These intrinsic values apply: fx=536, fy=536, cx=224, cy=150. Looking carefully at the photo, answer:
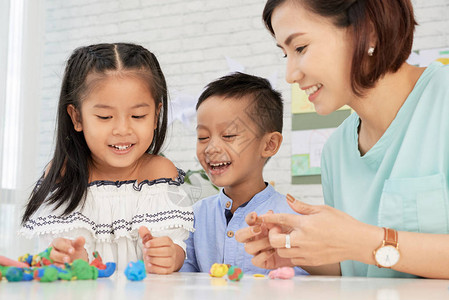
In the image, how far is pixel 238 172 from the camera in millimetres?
1602

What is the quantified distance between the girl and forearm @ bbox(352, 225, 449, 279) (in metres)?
0.45

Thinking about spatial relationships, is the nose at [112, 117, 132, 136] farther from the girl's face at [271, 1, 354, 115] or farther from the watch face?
the watch face

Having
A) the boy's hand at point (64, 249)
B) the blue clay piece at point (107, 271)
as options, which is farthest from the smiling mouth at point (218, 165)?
the blue clay piece at point (107, 271)

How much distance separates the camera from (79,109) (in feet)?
4.50

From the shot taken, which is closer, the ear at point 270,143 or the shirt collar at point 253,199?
the shirt collar at point 253,199

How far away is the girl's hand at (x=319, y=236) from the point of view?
90 cm

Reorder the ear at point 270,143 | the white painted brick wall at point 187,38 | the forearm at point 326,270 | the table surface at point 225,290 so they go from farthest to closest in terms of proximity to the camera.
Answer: the white painted brick wall at point 187,38
the ear at point 270,143
the forearm at point 326,270
the table surface at point 225,290

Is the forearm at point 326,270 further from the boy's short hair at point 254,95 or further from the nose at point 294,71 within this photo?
the boy's short hair at point 254,95

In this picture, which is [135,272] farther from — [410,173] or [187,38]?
[187,38]

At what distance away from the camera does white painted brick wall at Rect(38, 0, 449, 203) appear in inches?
146

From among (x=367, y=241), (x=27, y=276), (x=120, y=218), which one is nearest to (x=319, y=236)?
(x=367, y=241)

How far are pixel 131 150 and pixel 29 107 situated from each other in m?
3.16

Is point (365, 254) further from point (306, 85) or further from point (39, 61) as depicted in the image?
point (39, 61)

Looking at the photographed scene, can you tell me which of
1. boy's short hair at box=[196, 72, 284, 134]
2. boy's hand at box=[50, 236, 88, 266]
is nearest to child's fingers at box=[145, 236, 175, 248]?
boy's hand at box=[50, 236, 88, 266]
